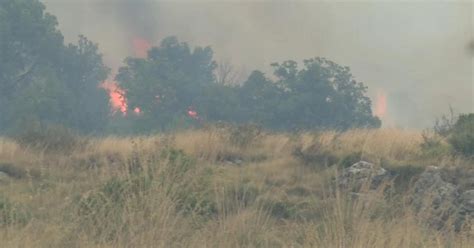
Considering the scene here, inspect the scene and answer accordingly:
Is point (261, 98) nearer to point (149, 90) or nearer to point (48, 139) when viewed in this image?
point (149, 90)

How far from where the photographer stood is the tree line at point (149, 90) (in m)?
37.5

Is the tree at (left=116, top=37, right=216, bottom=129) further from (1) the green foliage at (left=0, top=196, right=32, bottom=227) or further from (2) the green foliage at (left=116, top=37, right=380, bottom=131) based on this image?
(1) the green foliage at (left=0, top=196, right=32, bottom=227)

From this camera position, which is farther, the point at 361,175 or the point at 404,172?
the point at 404,172

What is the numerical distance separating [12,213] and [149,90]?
3590cm

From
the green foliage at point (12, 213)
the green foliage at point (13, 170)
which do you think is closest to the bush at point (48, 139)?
the green foliage at point (13, 170)

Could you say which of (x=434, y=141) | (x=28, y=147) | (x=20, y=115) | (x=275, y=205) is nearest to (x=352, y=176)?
(x=275, y=205)

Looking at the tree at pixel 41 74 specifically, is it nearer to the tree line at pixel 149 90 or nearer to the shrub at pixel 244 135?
the tree line at pixel 149 90

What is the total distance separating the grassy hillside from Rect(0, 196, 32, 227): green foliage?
28mm

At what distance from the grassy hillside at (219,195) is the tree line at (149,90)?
23.1 m

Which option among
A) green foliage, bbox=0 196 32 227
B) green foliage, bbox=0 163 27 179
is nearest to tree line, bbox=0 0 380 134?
green foliage, bbox=0 163 27 179

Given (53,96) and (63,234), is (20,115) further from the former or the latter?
(63,234)

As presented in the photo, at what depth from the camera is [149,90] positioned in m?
41.6

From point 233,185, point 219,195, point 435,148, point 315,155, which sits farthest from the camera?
point 315,155

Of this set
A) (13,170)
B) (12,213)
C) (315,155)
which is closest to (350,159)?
(315,155)
